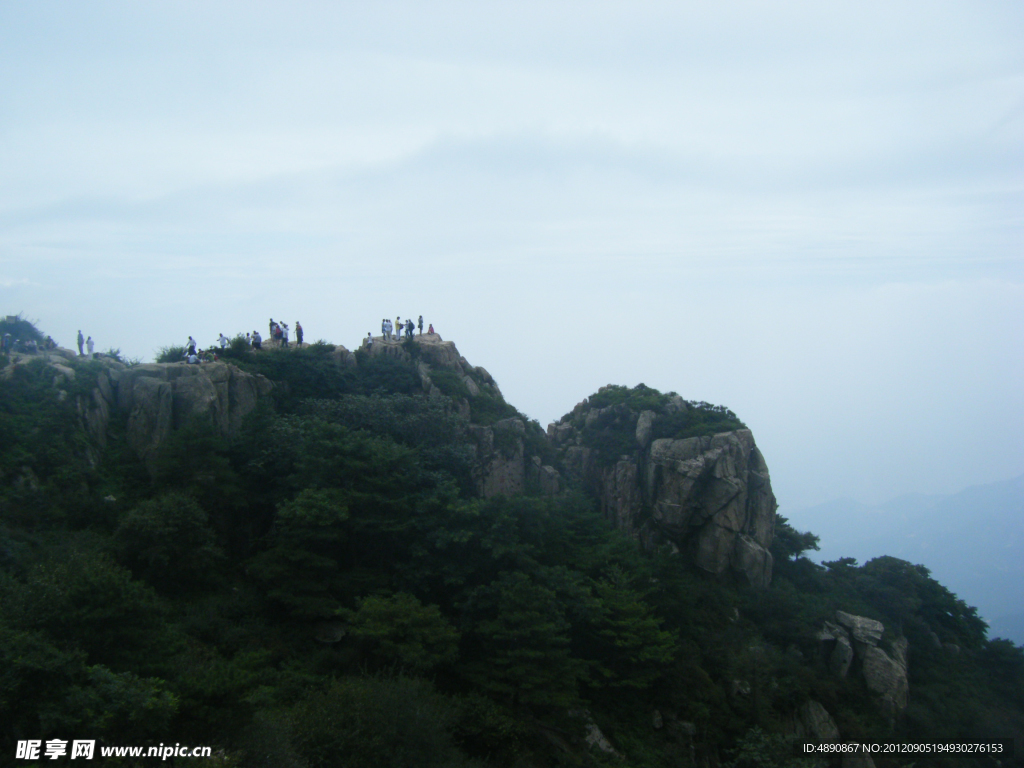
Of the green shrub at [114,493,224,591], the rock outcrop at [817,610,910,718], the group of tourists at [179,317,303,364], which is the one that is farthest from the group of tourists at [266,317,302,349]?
the rock outcrop at [817,610,910,718]

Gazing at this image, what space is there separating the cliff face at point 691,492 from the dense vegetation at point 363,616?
2.04 meters

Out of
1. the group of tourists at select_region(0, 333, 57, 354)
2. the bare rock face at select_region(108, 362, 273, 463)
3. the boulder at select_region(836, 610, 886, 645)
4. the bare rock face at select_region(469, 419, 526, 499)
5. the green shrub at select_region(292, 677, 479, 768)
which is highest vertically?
the group of tourists at select_region(0, 333, 57, 354)

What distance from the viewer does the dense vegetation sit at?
16.2 meters

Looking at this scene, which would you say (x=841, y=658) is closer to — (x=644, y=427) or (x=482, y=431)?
(x=644, y=427)

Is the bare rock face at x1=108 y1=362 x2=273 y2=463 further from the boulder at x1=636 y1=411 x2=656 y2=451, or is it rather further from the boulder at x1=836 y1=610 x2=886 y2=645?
the boulder at x1=836 y1=610 x2=886 y2=645

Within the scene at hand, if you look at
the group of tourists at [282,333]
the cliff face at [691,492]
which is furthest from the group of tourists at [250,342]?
the cliff face at [691,492]

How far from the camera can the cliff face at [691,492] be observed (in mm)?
36500

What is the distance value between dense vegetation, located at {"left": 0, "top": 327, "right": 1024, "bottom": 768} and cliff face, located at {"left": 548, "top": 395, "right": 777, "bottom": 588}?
204 centimetres

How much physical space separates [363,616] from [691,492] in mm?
20534

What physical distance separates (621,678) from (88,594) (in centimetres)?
1939

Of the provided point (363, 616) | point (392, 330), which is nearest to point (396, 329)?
point (392, 330)

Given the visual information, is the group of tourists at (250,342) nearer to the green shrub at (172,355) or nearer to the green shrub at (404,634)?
the green shrub at (172,355)

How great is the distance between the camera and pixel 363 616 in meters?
22.7

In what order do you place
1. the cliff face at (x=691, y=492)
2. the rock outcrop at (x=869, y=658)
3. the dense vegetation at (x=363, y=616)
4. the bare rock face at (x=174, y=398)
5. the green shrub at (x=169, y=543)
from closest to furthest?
the dense vegetation at (x=363, y=616), the green shrub at (x=169, y=543), the bare rock face at (x=174, y=398), the rock outcrop at (x=869, y=658), the cliff face at (x=691, y=492)
